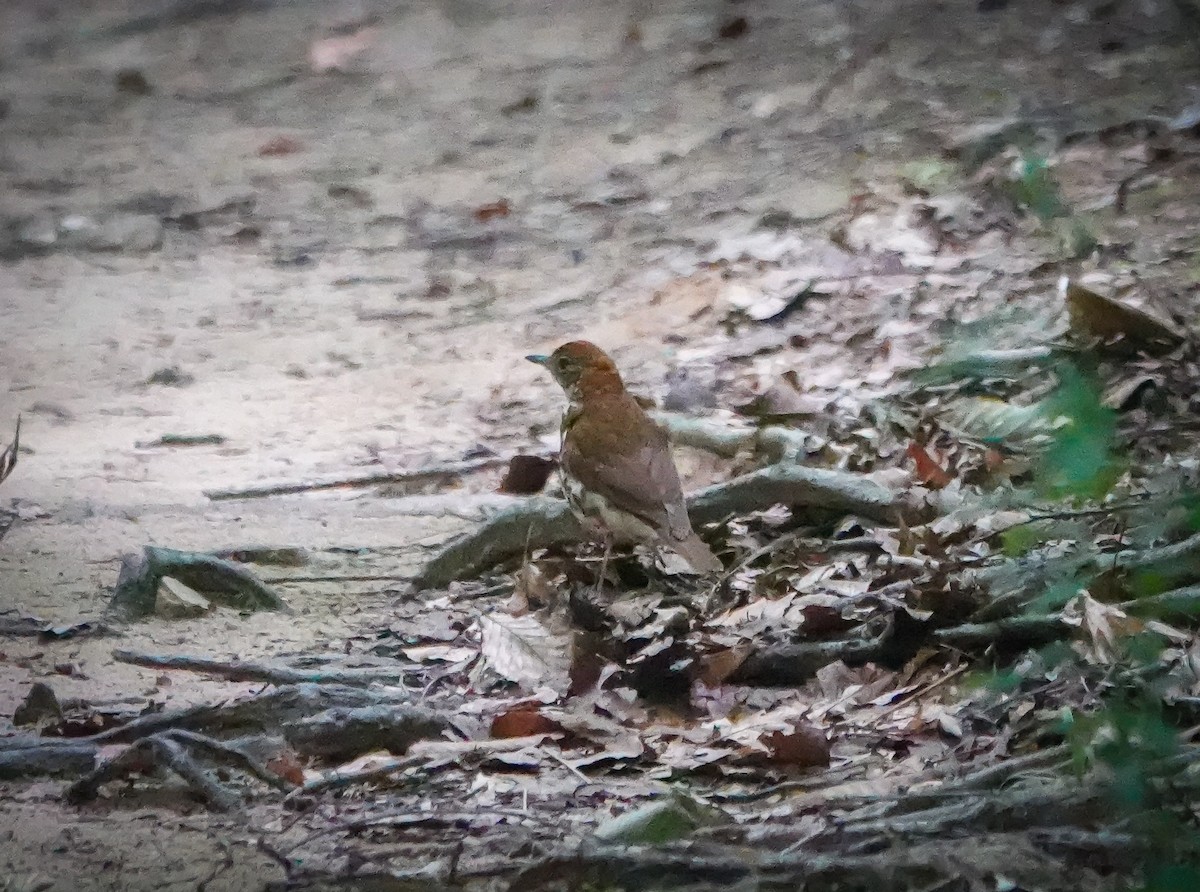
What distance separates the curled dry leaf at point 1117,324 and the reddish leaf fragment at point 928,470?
71 centimetres

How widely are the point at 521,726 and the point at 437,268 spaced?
5.26m

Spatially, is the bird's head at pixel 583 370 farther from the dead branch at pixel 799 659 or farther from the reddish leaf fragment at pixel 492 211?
the reddish leaf fragment at pixel 492 211

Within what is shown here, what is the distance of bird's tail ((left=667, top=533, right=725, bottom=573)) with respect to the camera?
447 cm

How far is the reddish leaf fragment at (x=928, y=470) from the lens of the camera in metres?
5.05


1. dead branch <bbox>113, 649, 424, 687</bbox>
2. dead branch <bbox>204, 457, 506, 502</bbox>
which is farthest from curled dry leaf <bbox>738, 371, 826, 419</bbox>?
dead branch <bbox>113, 649, 424, 687</bbox>

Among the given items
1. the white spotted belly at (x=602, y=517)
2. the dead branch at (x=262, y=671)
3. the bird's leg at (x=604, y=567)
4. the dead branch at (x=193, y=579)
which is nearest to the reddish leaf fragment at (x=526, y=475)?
the white spotted belly at (x=602, y=517)

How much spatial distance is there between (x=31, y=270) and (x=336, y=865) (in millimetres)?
6891

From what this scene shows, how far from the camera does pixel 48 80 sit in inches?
509

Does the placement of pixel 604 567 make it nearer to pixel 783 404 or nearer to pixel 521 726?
pixel 521 726

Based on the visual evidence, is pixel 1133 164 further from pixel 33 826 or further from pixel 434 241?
pixel 33 826

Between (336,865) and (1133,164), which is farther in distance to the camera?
(1133,164)

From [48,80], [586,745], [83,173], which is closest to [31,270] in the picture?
[83,173]

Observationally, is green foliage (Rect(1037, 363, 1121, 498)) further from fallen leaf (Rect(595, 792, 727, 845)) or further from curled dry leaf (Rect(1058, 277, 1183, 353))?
curled dry leaf (Rect(1058, 277, 1183, 353))

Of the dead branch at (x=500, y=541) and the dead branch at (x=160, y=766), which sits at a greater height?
the dead branch at (x=160, y=766)
